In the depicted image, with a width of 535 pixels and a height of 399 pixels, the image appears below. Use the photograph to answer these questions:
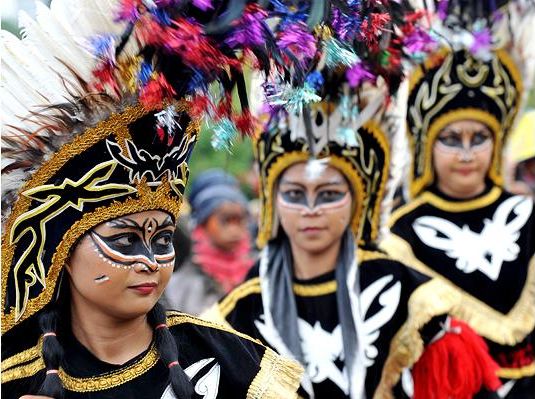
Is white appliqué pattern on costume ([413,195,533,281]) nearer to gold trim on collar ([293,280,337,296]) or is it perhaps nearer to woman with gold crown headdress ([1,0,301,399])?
gold trim on collar ([293,280,337,296])

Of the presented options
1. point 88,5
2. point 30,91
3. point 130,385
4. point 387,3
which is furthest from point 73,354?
point 387,3

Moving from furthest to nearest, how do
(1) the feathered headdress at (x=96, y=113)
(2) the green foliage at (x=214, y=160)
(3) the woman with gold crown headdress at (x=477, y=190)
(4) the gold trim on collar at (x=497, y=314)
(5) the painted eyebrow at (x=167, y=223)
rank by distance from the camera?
(2) the green foliage at (x=214, y=160) < (3) the woman with gold crown headdress at (x=477, y=190) < (4) the gold trim on collar at (x=497, y=314) < (5) the painted eyebrow at (x=167, y=223) < (1) the feathered headdress at (x=96, y=113)

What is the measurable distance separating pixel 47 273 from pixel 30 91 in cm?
56

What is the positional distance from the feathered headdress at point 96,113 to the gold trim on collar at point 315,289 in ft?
5.73

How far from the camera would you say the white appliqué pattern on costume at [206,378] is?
420cm

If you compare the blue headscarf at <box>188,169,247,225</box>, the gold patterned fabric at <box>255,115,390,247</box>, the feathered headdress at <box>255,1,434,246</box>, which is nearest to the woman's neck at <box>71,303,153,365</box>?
the feathered headdress at <box>255,1,434,246</box>

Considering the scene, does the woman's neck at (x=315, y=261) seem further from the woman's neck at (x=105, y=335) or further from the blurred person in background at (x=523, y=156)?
the blurred person in background at (x=523, y=156)

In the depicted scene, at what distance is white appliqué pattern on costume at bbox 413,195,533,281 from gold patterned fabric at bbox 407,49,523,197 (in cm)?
22

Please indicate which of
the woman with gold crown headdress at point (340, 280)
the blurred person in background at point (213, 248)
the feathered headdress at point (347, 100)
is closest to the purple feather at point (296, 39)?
the feathered headdress at point (347, 100)

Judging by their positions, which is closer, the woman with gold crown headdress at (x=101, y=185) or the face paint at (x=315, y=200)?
the woman with gold crown headdress at (x=101, y=185)

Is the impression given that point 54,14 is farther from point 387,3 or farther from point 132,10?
point 387,3

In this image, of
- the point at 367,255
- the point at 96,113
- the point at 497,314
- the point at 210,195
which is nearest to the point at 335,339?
the point at 367,255

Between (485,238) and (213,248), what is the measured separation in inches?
122

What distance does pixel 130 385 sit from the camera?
409 centimetres
